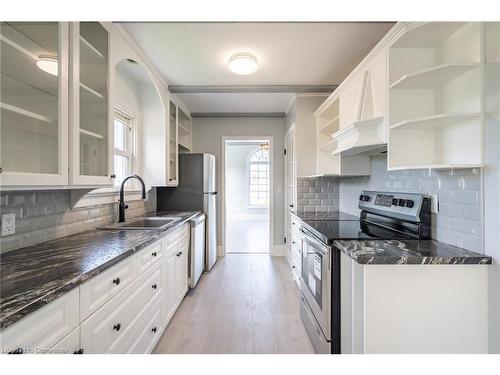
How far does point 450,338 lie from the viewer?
1.15m

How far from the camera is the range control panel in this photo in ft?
5.15

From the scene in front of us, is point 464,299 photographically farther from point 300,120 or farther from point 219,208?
point 219,208

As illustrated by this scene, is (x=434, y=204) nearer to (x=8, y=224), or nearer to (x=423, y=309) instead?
(x=423, y=309)

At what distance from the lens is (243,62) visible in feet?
7.21

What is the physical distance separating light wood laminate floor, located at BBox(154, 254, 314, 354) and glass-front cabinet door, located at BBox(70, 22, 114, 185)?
1.42 metres

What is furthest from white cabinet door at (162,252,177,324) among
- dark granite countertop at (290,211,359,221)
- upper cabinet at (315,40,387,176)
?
upper cabinet at (315,40,387,176)

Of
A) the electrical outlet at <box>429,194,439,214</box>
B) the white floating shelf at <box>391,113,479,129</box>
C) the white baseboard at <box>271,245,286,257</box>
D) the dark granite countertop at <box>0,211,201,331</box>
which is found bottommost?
the white baseboard at <box>271,245,286,257</box>

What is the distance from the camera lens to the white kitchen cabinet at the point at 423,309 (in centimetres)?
115

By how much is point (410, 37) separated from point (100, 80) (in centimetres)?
198

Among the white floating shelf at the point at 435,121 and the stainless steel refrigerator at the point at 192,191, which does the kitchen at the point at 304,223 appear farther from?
the stainless steel refrigerator at the point at 192,191

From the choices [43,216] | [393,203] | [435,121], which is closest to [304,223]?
[393,203]

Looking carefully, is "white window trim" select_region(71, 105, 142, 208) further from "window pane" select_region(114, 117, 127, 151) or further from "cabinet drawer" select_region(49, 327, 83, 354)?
"cabinet drawer" select_region(49, 327, 83, 354)

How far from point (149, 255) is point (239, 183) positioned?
6.94m
